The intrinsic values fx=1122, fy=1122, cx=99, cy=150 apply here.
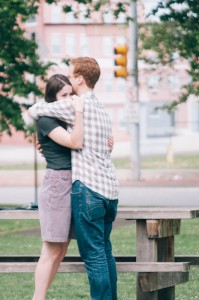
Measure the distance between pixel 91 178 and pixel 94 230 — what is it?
0.35m

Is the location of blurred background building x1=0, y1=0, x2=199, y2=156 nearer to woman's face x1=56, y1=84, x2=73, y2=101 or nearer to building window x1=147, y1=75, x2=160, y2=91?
building window x1=147, y1=75, x2=160, y2=91

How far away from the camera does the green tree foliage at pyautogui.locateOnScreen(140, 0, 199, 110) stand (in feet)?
67.7

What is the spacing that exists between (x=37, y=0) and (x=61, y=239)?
47.8 ft

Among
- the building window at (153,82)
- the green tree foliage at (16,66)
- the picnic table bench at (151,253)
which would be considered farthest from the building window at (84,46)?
the picnic table bench at (151,253)

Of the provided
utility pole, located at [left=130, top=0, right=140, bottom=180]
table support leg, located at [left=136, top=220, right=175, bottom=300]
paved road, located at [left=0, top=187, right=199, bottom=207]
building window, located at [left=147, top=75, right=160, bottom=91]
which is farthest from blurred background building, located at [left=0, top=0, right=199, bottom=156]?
table support leg, located at [left=136, top=220, right=175, bottom=300]

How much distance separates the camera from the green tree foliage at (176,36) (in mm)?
20625

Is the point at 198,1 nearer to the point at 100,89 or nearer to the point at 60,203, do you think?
the point at 60,203

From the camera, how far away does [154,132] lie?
71.2 metres

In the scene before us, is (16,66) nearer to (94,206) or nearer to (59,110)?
(59,110)

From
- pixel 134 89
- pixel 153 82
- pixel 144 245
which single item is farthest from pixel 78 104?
pixel 153 82

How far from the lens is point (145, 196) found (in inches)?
1112

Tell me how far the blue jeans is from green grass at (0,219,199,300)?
7.21 feet

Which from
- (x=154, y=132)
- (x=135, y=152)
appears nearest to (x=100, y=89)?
(x=154, y=132)

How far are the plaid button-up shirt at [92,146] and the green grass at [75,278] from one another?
245cm
